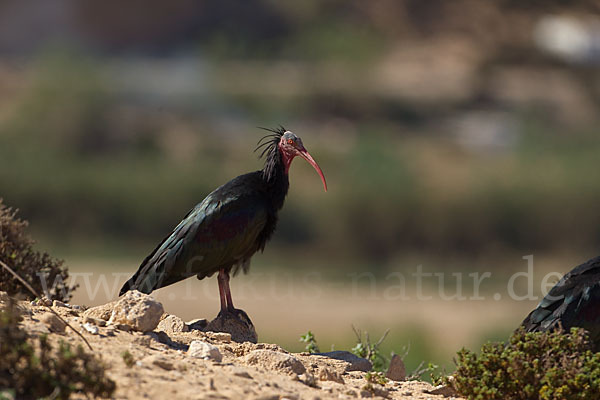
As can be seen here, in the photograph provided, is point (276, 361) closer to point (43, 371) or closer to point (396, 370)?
point (396, 370)

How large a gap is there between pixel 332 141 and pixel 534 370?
50.7 m

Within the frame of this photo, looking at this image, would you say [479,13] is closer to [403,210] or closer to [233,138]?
[233,138]

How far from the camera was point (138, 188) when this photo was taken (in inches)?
1714

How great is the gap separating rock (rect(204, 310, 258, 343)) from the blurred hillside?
1135 inches

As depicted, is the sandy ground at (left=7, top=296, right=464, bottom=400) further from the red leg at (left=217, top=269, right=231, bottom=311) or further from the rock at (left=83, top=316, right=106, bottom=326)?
the red leg at (left=217, top=269, right=231, bottom=311)

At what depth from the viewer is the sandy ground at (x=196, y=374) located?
6227 millimetres

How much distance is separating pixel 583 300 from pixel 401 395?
1853 mm

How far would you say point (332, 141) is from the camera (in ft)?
189

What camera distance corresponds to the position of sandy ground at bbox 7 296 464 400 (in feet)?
20.4

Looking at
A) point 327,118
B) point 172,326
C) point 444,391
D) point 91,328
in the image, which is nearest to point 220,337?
point 172,326

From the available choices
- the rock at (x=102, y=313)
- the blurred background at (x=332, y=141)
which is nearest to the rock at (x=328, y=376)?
the rock at (x=102, y=313)

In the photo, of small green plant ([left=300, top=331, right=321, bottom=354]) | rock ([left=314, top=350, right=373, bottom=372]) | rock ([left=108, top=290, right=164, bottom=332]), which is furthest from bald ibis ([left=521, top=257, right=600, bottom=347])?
rock ([left=108, top=290, right=164, bottom=332])

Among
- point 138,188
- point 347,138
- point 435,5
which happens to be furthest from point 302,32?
point 138,188

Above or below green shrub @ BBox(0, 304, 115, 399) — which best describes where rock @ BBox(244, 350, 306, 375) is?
above
